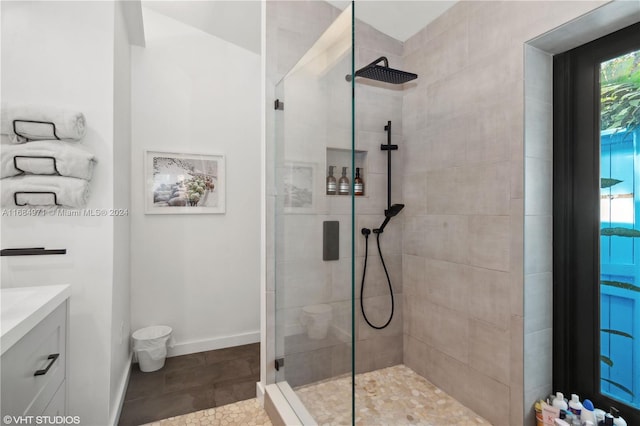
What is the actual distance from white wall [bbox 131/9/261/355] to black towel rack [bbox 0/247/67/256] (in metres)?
1.10

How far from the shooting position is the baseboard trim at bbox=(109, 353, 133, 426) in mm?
1792

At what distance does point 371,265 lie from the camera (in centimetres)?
246

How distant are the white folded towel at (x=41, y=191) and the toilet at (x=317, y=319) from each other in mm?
1234

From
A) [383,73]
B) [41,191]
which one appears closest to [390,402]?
[383,73]

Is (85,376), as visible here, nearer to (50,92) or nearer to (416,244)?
(50,92)

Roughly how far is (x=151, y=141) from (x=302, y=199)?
171 cm

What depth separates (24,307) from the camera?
3.87 ft

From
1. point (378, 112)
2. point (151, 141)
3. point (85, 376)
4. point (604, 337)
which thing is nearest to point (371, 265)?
point (378, 112)

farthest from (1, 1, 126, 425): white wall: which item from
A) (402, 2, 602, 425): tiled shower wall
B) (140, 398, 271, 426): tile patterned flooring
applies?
(402, 2, 602, 425): tiled shower wall

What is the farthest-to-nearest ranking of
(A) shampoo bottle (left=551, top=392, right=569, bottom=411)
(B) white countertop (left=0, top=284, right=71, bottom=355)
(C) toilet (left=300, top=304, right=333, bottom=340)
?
(A) shampoo bottle (left=551, top=392, right=569, bottom=411), (C) toilet (left=300, top=304, right=333, bottom=340), (B) white countertop (left=0, top=284, right=71, bottom=355)

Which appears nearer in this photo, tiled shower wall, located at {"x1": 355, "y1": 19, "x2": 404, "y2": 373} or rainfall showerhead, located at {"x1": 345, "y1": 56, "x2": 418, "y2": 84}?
rainfall showerhead, located at {"x1": 345, "y1": 56, "x2": 418, "y2": 84}

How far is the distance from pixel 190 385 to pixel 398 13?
289 centimetres

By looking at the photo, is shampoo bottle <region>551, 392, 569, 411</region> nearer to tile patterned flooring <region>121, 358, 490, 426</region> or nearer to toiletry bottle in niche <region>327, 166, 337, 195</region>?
tile patterned flooring <region>121, 358, 490, 426</region>

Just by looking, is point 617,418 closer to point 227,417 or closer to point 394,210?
point 394,210
